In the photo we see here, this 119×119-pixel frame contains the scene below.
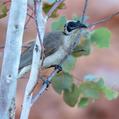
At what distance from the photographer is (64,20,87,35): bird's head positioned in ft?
7.71

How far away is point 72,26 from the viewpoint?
2539 mm

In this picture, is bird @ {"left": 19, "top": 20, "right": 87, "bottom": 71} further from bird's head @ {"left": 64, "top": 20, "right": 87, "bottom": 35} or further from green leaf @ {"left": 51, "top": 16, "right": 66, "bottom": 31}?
green leaf @ {"left": 51, "top": 16, "right": 66, "bottom": 31}

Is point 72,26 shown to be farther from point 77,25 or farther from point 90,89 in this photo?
point 90,89

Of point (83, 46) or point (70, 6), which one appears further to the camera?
point (70, 6)

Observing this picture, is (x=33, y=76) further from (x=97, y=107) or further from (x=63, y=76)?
(x=97, y=107)

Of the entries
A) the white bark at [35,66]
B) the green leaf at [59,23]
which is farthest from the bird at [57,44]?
the white bark at [35,66]

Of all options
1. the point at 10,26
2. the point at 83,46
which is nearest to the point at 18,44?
the point at 10,26

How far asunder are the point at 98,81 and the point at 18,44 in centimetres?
54

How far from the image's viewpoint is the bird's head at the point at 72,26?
2351mm

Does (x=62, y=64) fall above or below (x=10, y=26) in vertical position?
below

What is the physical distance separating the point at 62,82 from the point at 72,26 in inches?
11.1


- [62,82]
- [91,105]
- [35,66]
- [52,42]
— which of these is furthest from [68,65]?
[91,105]

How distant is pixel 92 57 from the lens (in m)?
→ 5.81

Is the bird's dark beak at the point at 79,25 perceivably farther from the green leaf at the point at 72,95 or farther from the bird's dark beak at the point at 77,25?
the green leaf at the point at 72,95
